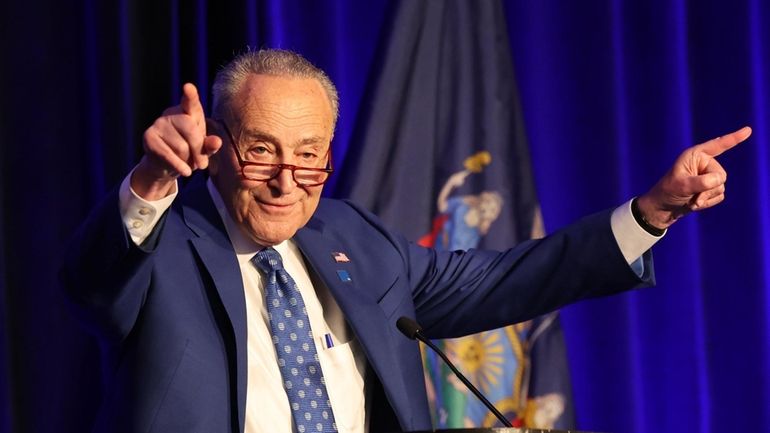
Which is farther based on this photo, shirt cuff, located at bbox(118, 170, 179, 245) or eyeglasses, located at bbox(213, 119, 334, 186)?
eyeglasses, located at bbox(213, 119, 334, 186)

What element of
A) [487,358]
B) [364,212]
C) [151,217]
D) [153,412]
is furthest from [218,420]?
[487,358]

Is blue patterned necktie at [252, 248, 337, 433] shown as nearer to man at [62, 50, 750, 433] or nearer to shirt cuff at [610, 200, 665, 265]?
man at [62, 50, 750, 433]

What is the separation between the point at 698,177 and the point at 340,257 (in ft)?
2.51

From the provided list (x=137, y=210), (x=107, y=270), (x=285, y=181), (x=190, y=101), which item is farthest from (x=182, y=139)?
(x=285, y=181)

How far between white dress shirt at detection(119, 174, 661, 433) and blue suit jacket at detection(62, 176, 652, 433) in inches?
1.3

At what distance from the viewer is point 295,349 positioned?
2.42m

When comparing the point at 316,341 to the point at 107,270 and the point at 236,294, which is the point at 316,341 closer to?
the point at 236,294

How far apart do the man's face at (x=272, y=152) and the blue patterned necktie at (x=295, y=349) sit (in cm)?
7

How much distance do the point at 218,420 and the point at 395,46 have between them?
128 cm

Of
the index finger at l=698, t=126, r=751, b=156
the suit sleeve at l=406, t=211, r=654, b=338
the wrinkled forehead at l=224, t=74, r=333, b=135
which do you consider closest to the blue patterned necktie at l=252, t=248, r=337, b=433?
the wrinkled forehead at l=224, t=74, r=333, b=135

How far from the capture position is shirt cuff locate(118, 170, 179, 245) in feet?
6.75

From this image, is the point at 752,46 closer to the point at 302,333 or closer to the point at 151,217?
the point at 302,333

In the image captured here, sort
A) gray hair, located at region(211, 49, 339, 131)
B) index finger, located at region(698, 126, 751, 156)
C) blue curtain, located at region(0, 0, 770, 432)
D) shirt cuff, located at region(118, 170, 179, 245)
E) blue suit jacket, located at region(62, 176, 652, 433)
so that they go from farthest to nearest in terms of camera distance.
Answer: blue curtain, located at region(0, 0, 770, 432) → gray hair, located at region(211, 49, 339, 131) → index finger, located at region(698, 126, 751, 156) → blue suit jacket, located at region(62, 176, 652, 433) → shirt cuff, located at region(118, 170, 179, 245)

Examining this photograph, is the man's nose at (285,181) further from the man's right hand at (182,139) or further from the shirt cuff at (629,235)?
the shirt cuff at (629,235)
